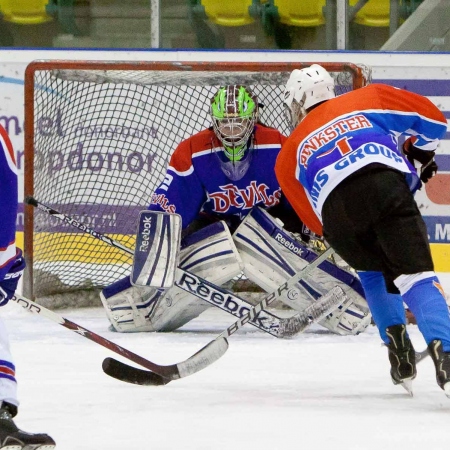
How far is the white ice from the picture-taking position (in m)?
2.42

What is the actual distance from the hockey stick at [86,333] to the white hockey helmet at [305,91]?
0.77m

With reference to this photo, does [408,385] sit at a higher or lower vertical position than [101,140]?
higher

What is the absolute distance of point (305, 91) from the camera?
314cm

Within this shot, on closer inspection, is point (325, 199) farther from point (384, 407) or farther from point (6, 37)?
point (6, 37)

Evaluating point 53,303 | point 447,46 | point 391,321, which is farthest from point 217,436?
point 447,46

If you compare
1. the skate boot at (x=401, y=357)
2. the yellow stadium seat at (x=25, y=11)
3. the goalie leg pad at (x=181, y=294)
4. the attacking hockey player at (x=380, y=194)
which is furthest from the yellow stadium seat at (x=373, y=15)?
the skate boot at (x=401, y=357)

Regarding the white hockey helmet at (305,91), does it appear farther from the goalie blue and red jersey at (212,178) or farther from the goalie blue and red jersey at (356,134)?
the goalie blue and red jersey at (212,178)

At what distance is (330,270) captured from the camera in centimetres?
411

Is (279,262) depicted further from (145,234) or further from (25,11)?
(25,11)

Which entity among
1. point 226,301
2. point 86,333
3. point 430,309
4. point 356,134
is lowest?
point 226,301

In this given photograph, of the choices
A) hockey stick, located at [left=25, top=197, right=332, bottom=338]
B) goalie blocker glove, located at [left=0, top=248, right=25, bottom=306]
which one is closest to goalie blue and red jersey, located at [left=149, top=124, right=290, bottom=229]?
hockey stick, located at [left=25, top=197, right=332, bottom=338]

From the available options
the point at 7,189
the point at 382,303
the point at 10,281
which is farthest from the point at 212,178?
the point at 7,189

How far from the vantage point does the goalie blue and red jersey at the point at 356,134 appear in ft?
9.41

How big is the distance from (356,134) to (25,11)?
3.06 metres
